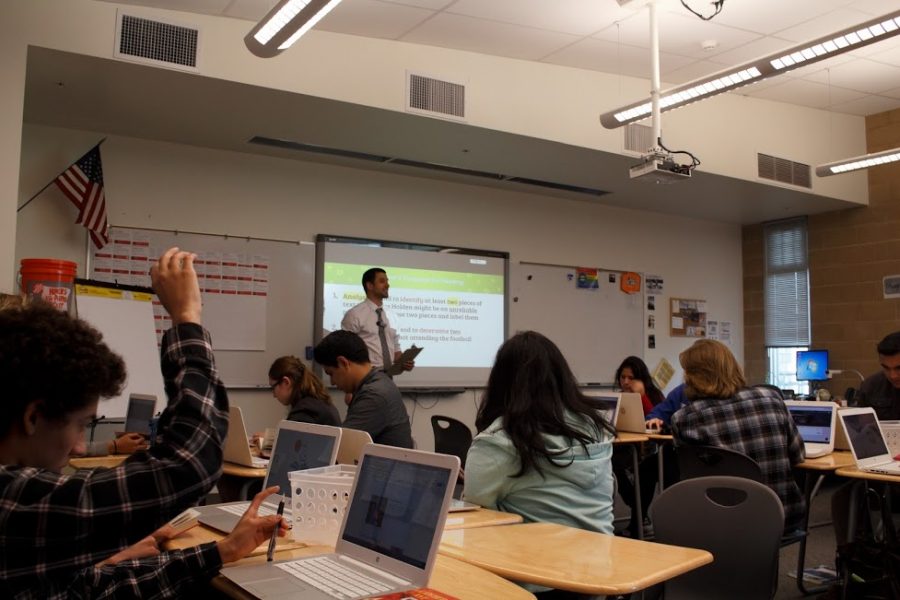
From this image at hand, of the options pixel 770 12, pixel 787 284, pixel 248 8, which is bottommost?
pixel 787 284

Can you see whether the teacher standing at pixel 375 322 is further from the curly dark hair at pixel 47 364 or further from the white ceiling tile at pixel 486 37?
the curly dark hair at pixel 47 364

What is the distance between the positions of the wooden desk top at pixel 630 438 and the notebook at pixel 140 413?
2506 millimetres

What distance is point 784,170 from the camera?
671 centimetres

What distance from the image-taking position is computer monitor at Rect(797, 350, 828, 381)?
7.31 meters

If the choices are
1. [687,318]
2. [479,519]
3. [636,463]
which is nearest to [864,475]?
[636,463]

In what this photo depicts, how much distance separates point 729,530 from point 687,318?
6.20 meters

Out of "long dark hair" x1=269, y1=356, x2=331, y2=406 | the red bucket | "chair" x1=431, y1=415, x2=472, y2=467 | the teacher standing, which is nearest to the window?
the teacher standing

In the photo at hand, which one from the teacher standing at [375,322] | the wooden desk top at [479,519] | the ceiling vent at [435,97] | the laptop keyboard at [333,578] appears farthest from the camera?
the teacher standing at [375,322]

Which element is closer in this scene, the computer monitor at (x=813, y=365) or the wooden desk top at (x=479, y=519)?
the wooden desk top at (x=479, y=519)

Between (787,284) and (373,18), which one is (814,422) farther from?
(787,284)

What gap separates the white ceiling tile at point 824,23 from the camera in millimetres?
4902

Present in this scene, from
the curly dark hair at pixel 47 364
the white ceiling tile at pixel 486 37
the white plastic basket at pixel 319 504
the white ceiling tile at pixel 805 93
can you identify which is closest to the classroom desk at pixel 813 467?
the white plastic basket at pixel 319 504

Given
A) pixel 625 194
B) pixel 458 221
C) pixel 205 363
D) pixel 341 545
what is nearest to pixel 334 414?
pixel 341 545

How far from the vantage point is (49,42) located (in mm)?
3898
